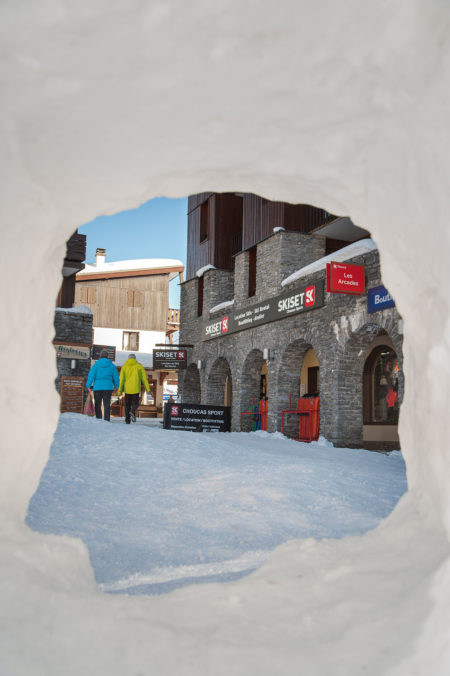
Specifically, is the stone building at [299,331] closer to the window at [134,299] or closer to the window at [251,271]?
the window at [251,271]

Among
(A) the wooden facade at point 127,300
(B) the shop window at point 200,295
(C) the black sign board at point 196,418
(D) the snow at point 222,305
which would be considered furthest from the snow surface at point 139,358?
(C) the black sign board at point 196,418

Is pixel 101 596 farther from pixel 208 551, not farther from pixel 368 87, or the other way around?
pixel 368 87

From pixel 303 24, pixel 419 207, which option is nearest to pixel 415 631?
pixel 419 207

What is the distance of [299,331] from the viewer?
1703cm

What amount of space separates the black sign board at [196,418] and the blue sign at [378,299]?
4194 millimetres

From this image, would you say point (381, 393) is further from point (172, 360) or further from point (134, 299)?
point (134, 299)

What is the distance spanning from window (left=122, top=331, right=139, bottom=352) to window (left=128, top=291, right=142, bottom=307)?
176 cm

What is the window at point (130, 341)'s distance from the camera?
35594mm

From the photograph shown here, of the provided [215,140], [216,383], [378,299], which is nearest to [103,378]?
[378,299]

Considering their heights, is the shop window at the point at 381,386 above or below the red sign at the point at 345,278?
below

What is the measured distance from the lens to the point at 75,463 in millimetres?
7699

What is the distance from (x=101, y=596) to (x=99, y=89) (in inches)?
95.7

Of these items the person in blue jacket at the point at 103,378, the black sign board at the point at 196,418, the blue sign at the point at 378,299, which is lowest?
the black sign board at the point at 196,418

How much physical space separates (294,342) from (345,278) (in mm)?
3974
